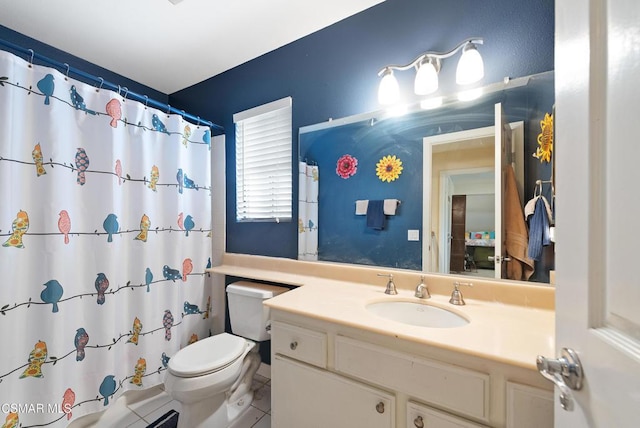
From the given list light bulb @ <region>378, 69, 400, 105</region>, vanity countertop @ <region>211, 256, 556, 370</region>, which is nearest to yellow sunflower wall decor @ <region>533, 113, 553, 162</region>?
vanity countertop @ <region>211, 256, 556, 370</region>

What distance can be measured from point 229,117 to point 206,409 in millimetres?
1967

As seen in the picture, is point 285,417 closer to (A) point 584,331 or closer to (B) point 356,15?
(A) point 584,331

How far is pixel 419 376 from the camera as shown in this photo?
80 centimetres

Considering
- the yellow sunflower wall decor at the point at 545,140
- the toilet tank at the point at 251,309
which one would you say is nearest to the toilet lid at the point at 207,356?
the toilet tank at the point at 251,309

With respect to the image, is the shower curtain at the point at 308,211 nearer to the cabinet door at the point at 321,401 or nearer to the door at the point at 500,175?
the cabinet door at the point at 321,401

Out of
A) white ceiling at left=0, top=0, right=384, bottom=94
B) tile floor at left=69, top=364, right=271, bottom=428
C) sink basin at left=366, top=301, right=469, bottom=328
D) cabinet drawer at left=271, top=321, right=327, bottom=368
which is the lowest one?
tile floor at left=69, top=364, right=271, bottom=428

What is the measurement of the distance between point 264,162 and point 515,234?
5.23 feet

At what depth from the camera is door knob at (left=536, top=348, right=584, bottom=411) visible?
44 centimetres

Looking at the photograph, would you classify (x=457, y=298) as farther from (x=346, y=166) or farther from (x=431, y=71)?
(x=431, y=71)

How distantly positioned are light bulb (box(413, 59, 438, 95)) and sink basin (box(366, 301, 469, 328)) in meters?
1.04

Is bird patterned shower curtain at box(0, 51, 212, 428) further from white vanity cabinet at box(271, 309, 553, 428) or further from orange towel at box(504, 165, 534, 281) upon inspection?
orange towel at box(504, 165, 534, 281)

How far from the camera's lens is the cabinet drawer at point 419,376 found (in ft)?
2.37

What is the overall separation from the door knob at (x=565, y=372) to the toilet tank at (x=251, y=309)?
4.33 feet

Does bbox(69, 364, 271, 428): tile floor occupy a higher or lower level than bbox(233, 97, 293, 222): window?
lower
